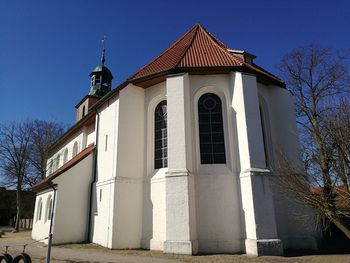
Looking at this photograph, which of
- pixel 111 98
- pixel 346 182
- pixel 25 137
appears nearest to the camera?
pixel 346 182

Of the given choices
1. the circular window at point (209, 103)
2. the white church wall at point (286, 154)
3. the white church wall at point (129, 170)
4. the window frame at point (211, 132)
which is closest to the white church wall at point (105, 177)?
the white church wall at point (129, 170)

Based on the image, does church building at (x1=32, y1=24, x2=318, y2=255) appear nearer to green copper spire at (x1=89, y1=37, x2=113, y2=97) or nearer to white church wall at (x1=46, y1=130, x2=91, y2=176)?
white church wall at (x1=46, y1=130, x2=91, y2=176)

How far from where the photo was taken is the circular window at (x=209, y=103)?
13344mm

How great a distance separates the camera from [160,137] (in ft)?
45.0

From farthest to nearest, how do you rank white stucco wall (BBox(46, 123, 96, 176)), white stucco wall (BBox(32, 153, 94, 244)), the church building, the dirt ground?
1. white stucco wall (BBox(46, 123, 96, 176))
2. white stucco wall (BBox(32, 153, 94, 244))
3. the church building
4. the dirt ground

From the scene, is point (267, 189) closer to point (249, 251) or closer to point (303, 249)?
point (249, 251)

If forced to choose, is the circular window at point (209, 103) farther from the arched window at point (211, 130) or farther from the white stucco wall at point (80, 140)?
the white stucco wall at point (80, 140)

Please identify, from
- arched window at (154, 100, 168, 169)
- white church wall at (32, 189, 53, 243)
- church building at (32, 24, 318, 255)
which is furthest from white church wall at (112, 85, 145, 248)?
white church wall at (32, 189, 53, 243)

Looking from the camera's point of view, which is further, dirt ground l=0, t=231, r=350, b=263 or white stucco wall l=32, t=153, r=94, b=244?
white stucco wall l=32, t=153, r=94, b=244

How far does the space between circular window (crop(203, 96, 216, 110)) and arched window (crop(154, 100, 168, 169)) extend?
6.19 feet

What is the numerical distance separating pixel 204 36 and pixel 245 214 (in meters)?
9.53

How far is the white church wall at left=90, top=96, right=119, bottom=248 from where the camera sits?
1281cm

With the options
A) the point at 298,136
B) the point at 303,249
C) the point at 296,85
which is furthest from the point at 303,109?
the point at 303,249

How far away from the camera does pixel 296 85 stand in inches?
683
